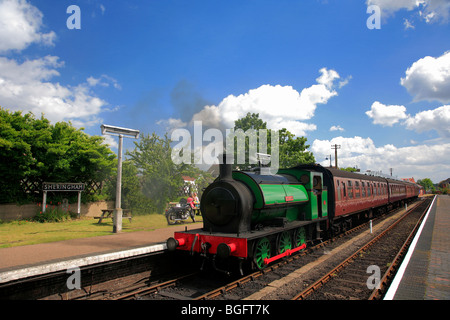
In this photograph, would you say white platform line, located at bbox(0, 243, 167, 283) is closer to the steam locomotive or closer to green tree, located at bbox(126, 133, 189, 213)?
the steam locomotive

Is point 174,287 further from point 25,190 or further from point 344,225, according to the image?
point 25,190

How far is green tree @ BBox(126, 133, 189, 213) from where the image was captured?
64.3ft

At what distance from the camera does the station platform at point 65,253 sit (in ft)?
17.2

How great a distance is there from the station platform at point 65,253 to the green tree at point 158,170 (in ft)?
27.6

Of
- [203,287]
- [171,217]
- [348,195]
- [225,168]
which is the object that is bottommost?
[203,287]

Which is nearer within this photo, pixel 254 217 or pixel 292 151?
pixel 254 217

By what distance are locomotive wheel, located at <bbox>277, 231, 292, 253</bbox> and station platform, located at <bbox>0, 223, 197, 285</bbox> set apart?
323cm

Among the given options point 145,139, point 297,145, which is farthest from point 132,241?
point 297,145

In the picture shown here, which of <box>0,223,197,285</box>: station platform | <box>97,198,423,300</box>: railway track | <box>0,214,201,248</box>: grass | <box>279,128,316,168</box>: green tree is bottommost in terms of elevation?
<box>97,198,423,300</box>: railway track

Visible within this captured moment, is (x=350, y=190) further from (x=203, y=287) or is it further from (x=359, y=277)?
(x=203, y=287)

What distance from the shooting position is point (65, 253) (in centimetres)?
765

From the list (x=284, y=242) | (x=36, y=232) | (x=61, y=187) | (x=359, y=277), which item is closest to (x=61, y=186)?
(x=61, y=187)

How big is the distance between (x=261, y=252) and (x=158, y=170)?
45.9ft

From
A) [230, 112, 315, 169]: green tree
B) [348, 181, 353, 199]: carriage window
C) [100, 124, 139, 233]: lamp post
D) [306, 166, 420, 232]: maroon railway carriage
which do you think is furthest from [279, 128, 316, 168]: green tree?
[100, 124, 139, 233]: lamp post
